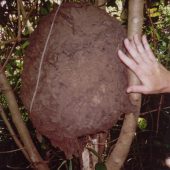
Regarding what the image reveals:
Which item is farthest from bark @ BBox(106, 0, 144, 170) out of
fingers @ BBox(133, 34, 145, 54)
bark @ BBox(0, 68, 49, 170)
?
bark @ BBox(0, 68, 49, 170)

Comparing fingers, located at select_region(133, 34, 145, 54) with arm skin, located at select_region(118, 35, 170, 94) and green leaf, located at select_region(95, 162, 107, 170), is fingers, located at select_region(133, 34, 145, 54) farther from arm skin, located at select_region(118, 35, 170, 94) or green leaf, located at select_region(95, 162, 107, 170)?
green leaf, located at select_region(95, 162, 107, 170)

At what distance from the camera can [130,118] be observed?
4.32 feet

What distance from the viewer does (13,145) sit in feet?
10.9

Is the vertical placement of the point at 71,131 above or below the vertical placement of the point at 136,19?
below

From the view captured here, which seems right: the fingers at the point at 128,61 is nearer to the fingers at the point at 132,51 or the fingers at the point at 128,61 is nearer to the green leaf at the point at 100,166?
the fingers at the point at 132,51

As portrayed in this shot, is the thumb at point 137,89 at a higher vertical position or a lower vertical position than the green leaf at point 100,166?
Answer: higher

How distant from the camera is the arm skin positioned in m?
1.22

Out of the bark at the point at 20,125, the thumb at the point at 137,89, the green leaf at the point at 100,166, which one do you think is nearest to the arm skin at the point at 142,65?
the thumb at the point at 137,89

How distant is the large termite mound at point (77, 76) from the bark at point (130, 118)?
0.04 meters

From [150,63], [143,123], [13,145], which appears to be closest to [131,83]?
[150,63]

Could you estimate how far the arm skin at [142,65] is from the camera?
1.22m

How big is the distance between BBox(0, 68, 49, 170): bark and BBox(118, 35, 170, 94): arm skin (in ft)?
1.66

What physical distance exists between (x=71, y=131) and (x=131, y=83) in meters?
0.28

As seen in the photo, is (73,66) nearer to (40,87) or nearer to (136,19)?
(40,87)
